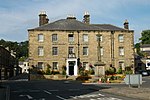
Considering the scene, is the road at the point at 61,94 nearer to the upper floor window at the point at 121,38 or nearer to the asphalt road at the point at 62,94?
the asphalt road at the point at 62,94

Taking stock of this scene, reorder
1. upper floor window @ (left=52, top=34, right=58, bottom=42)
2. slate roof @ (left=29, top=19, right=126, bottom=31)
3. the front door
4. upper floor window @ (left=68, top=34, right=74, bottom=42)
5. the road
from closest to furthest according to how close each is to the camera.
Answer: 1. the road
2. the front door
3. upper floor window @ (left=52, top=34, right=58, bottom=42)
4. upper floor window @ (left=68, top=34, right=74, bottom=42)
5. slate roof @ (left=29, top=19, right=126, bottom=31)

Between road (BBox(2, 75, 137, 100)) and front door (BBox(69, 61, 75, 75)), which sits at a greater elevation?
front door (BBox(69, 61, 75, 75))

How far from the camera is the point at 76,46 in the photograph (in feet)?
208

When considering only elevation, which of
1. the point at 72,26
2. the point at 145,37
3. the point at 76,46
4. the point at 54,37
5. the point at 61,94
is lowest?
the point at 61,94

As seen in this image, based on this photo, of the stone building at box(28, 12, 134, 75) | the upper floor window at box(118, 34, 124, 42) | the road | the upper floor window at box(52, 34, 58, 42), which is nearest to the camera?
the road

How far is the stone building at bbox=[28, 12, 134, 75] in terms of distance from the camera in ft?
204

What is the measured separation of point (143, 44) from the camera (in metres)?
128

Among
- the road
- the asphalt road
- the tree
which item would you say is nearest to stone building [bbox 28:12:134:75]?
the road

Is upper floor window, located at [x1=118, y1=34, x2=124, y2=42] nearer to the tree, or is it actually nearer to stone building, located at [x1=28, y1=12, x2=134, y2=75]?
stone building, located at [x1=28, y1=12, x2=134, y2=75]

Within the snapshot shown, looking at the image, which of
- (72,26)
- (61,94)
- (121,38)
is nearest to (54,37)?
(72,26)

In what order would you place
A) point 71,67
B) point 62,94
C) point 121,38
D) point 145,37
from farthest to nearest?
point 145,37 < point 121,38 < point 71,67 < point 62,94

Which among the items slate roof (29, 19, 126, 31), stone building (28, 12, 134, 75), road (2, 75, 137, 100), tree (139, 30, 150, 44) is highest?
tree (139, 30, 150, 44)

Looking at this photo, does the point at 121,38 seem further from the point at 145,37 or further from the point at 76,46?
the point at 145,37

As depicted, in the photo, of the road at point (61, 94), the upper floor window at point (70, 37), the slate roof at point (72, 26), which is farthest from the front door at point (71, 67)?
the road at point (61, 94)
